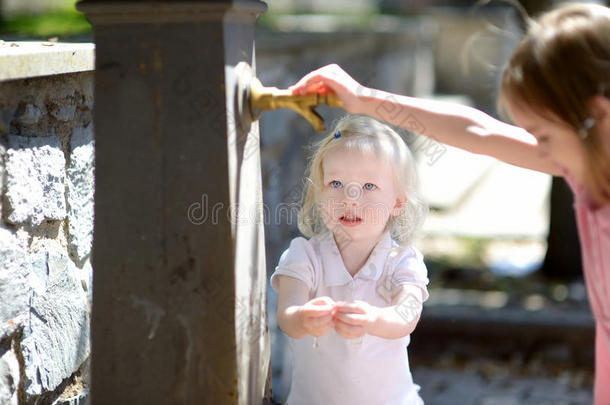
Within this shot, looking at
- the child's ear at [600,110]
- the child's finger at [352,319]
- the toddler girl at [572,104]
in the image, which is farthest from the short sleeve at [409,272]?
the child's ear at [600,110]

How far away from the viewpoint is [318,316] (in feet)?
5.62

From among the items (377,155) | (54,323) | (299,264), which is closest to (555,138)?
(377,155)

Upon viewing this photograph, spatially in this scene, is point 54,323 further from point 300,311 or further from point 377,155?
point 377,155

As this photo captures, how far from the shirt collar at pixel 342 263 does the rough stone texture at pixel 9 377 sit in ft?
2.51

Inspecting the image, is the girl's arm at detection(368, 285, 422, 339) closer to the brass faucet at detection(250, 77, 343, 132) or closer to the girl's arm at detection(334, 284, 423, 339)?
the girl's arm at detection(334, 284, 423, 339)

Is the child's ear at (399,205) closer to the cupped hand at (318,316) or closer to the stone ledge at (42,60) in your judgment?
the cupped hand at (318,316)

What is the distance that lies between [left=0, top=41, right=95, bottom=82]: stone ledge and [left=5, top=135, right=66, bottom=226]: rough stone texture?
158 millimetres

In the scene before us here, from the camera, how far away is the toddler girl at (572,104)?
1.57 meters

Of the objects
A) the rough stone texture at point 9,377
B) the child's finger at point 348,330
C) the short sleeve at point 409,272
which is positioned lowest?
the rough stone texture at point 9,377

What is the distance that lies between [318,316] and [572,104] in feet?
2.20

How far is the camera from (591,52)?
61.7 inches

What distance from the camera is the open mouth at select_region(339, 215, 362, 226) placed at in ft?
6.25

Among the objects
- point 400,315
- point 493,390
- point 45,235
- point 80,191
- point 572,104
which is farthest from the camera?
point 493,390

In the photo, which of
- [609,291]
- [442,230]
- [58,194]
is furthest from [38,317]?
[442,230]
